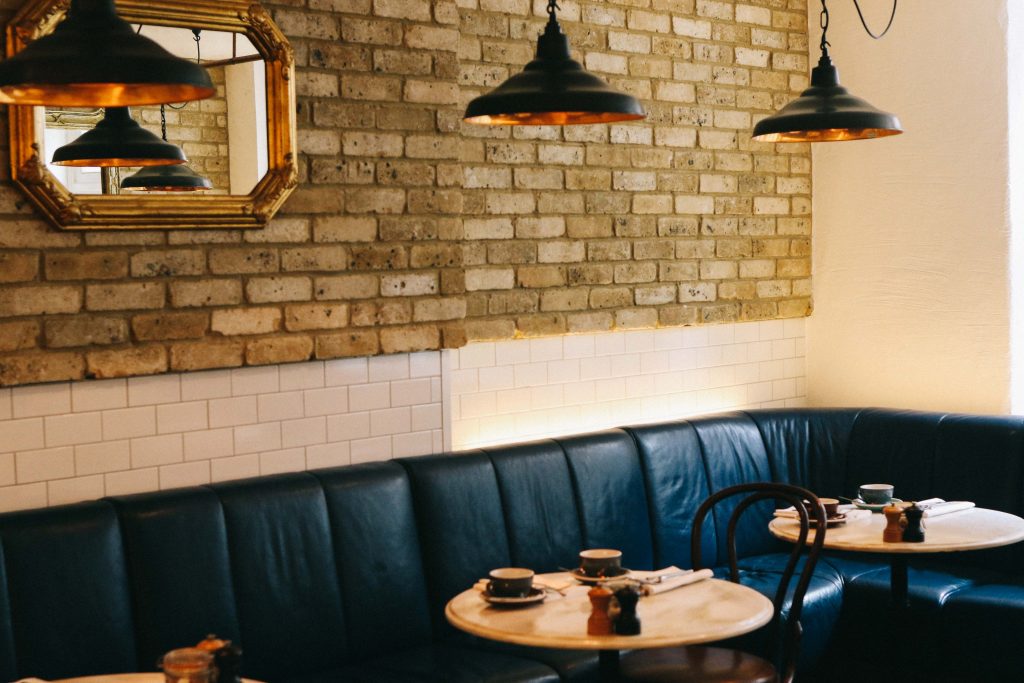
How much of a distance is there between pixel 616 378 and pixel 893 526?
1.66 metres

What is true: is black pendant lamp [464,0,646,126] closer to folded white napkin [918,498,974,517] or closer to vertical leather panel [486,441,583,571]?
vertical leather panel [486,441,583,571]

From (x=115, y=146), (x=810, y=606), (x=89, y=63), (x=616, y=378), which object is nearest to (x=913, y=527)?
(x=810, y=606)

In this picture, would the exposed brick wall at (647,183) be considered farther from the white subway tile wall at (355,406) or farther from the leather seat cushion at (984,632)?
the leather seat cushion at (984,632)

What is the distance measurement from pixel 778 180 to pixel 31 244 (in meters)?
3.70

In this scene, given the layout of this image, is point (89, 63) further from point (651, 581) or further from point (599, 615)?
point (651, 581)

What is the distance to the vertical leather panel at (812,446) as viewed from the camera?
5578 mm

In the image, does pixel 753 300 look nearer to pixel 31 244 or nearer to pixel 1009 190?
pixel 1009 190

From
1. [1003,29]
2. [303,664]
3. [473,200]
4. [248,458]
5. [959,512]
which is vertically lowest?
[303,664]

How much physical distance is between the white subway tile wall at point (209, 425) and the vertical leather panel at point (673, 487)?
36.1 inches

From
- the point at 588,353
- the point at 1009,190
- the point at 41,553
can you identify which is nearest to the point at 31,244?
the point at 41,553

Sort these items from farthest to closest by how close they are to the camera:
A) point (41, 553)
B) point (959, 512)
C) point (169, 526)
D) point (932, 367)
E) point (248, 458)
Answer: point (932, 367) < point (959, 512) < point (248, 458) < point (169, 526) < point (41, 553)

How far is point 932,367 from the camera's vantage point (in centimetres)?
578

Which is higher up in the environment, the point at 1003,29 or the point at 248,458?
the point at 1003,29

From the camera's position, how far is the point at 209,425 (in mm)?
4012
